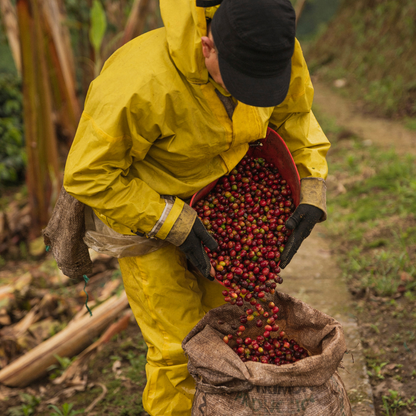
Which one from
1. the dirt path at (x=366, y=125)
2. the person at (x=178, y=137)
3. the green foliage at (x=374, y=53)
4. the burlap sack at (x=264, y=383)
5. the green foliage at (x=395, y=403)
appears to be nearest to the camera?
the person at (x=178, y=137)


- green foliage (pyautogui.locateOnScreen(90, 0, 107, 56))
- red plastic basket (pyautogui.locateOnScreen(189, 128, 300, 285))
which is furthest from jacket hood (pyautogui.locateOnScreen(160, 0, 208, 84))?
green foliage (pyautogui.locateOnScreen(90, 0, 107, 56))

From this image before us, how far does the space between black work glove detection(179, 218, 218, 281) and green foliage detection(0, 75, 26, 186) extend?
18.9 ft

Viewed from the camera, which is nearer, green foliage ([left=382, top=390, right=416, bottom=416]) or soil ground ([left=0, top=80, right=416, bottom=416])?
green foliage ([left=382, top=390, right=416, bottom=416])

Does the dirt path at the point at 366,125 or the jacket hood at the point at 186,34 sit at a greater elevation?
the jacket hood at the point at 186,34

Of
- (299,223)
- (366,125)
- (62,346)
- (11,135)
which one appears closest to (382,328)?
(299,223)

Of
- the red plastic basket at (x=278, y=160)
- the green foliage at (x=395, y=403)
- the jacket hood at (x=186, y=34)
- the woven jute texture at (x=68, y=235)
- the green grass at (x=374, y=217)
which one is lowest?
the green grass at (x=374, y=217)

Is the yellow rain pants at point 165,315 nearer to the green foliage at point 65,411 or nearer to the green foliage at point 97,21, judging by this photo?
the green foliage at point 65,411

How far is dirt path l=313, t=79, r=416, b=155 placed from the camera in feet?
21.3

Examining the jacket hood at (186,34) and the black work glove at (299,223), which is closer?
the jacket hood at (186,34)

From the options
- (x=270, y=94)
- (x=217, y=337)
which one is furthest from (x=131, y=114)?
(x=217, y=337)

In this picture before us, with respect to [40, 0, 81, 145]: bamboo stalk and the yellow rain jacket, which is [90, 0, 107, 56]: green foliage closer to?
[40, 0, 81, 145]: bamboo stalk

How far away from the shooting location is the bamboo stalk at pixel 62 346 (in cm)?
299

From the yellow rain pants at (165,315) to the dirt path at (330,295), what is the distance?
83cm

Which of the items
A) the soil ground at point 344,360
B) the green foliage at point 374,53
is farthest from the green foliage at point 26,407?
the green foliage at point 374,53
